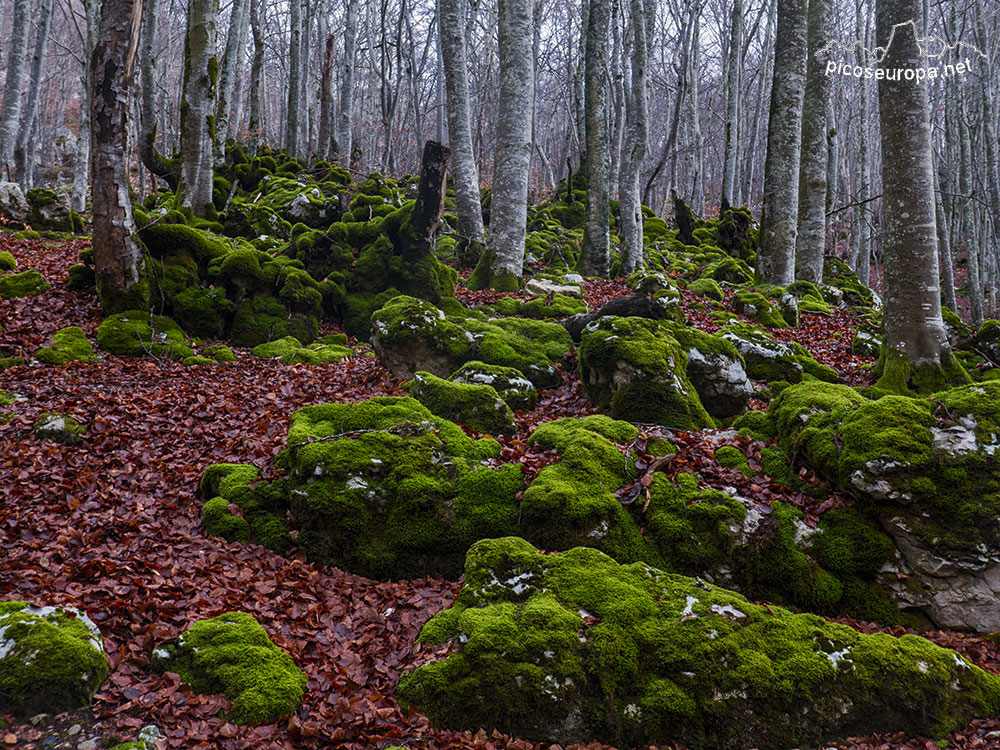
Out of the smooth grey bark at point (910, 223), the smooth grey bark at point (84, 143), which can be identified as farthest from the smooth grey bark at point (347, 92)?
the smooth grey bark at point (910, 223)

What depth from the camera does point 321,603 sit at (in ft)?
15.5

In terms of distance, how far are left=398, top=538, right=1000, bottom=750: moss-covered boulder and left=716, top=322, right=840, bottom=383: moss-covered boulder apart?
482 cm

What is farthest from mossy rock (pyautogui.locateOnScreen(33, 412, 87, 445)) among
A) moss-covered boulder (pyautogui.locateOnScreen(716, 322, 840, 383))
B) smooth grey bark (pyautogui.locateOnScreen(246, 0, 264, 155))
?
smooth grey bark (pyautogui.locateOnScreen(246, 0, 264, 155))

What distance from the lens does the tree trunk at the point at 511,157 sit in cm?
1303

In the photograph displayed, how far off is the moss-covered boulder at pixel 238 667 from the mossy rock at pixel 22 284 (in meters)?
8.08

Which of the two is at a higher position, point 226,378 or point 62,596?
point 226,378

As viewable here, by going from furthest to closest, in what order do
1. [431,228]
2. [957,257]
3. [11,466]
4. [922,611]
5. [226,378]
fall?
[957,257] → [431,228] → [226,378] → [11,466] → [922,611]

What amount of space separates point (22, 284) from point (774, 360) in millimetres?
11324

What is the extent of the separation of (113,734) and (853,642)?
439 centimetres

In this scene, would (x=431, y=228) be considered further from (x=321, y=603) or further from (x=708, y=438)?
(x=321, y=603)

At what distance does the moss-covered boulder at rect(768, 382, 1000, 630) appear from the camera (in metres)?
4.65

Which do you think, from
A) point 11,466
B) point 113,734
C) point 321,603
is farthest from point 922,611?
point 11,466

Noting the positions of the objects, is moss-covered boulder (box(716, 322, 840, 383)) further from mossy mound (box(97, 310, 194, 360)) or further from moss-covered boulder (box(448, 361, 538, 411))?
mossy mound (box(97, 310, 194, 360))

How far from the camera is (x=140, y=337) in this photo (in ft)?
29.0
